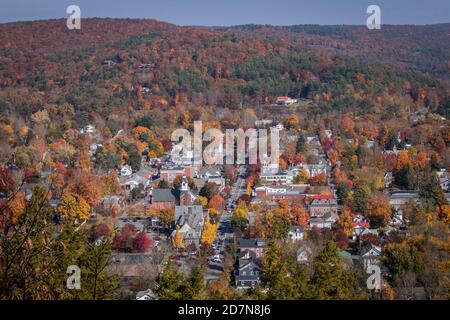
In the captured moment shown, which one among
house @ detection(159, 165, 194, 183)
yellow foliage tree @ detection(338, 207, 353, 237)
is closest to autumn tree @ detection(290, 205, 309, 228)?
yellow foliage tree @ detection(338, 207, 353, 237)

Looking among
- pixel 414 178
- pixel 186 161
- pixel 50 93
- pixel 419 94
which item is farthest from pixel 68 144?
pixel 419 94

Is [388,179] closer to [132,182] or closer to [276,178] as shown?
[276,178]

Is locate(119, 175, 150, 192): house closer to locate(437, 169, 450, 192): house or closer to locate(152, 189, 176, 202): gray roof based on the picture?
locate(152, 189, 176, 202): gray roof

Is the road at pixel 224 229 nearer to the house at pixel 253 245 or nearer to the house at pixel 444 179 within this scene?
the house at pixel 253 245

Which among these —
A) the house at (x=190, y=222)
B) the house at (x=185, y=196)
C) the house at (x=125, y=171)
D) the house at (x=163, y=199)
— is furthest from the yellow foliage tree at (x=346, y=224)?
the house at (x=125, y=171)

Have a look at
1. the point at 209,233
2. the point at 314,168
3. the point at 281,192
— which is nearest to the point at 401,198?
the point at 281,192
